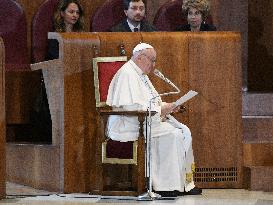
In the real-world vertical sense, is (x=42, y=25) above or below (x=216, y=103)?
above

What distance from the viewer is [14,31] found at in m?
7.02

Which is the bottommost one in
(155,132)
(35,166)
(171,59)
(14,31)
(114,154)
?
(35,166)

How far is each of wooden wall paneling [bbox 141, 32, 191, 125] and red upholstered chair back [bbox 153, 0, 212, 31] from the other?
0.86 meters

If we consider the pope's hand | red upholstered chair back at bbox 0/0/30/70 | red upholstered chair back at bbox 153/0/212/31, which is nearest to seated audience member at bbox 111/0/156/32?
red upholstered chair back at bbox 153/0/212/31

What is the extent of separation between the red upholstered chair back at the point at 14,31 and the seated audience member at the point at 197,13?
Answer: 133 cm

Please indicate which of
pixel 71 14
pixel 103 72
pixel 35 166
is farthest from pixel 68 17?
pixel 35 166

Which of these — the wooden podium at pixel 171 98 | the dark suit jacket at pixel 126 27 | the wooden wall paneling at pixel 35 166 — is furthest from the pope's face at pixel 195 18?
the wooden wall paneling at pixel 35 166

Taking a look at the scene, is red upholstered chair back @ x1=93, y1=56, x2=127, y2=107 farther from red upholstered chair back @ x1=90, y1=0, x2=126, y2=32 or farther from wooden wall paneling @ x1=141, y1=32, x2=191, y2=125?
red upholstered chair back @ x1=90, y1=0, x2=126, y2=32

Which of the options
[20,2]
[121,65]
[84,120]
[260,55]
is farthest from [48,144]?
[260,55]

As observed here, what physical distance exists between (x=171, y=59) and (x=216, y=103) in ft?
1.54

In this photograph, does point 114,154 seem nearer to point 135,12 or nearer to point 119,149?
point 119,149

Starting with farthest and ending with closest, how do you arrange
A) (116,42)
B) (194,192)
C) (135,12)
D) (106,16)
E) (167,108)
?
(106,16) < (135,12) < (116,42) < (194,192) < (167,108)

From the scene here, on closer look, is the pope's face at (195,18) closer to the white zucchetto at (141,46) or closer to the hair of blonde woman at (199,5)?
the hair of blonde woman at (199,5)

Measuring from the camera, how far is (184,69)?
634cm
